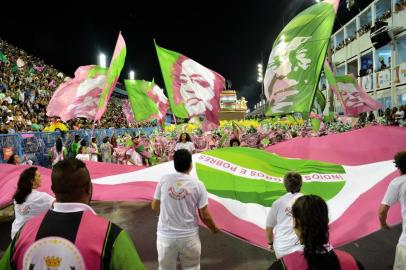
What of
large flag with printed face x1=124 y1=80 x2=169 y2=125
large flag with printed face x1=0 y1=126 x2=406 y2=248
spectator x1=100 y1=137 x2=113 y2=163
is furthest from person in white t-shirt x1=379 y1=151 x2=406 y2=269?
large flag with printed face x1=124 y1=80 x2=169 y2=125

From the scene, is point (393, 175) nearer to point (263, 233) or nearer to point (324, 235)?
point (263, 233)

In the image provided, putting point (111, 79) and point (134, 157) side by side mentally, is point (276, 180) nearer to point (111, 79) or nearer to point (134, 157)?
point (111, 79)

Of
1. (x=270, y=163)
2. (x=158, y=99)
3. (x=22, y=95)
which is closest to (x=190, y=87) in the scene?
(x=270, y=163)

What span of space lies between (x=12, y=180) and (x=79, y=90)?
4443 mm

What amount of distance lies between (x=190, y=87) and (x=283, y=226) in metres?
7.26

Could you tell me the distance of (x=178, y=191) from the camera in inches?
153

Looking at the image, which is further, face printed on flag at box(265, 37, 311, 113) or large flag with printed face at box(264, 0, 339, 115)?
face printed on flag at box(265, 37, 311, 113)

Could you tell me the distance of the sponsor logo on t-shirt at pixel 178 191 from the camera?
3865 mm

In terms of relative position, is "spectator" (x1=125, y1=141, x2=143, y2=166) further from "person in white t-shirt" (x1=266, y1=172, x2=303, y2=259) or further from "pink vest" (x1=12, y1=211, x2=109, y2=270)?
"pink vest" (x1=12, y1=211, x2=109, y2=270)

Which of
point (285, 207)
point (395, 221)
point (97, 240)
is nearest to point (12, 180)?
point (285, 207)

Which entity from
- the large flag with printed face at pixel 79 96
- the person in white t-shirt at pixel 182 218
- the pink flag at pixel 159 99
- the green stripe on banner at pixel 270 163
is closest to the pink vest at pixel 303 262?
the person in white t-shirt at pixel 182 218

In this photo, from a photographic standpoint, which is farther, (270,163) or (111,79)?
(111,79)

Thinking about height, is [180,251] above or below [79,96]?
below

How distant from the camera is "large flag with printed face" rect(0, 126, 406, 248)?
15.7 ft
